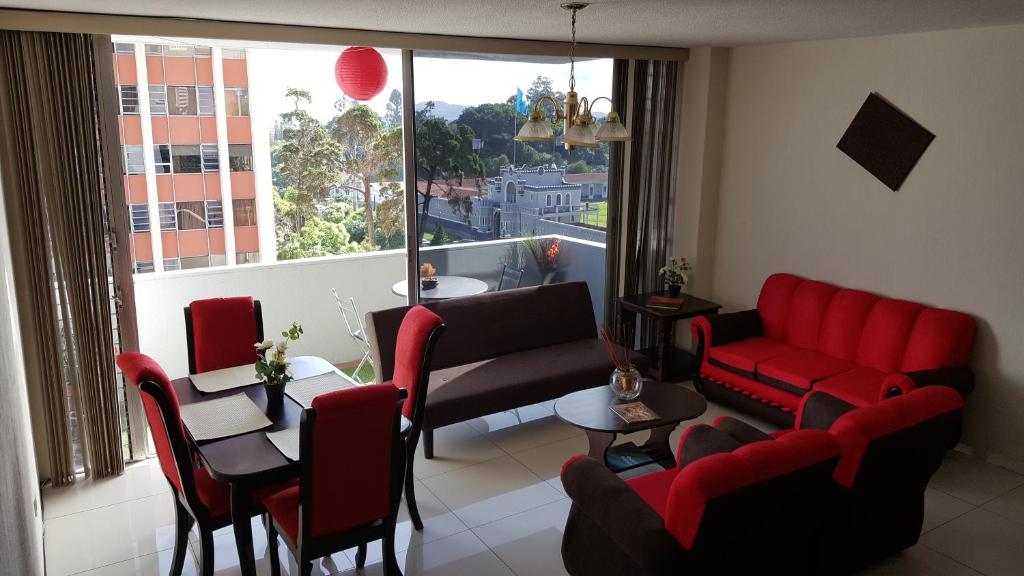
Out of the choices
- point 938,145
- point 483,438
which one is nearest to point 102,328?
point 483,438

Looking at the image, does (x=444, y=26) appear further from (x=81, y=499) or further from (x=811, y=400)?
(x=81, y=499)

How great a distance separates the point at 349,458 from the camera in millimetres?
2855

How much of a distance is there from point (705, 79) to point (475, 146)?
→ 1.95 metres

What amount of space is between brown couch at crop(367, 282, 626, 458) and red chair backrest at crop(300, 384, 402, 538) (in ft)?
4.65

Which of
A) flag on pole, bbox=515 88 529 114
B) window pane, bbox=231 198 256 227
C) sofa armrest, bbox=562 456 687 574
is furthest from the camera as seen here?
window pane, bbox=231 198 256 227

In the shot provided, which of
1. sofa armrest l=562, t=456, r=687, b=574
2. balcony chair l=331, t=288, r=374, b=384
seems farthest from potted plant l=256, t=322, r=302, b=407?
balcony chair l=331, t=288, r=374, b=384

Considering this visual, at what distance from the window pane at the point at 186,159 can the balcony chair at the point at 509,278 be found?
3.14 metres

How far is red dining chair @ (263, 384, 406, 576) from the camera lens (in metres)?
2.73

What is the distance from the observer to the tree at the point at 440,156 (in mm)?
5379

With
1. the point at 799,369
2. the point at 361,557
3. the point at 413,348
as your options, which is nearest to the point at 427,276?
the point at 413,348

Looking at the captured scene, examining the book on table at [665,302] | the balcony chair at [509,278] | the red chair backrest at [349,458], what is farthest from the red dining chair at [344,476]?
the book on table at [665,302]

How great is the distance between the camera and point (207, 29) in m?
4.12

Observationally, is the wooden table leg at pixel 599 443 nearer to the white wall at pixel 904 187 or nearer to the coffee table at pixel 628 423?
the coffee table at pixel 628 423

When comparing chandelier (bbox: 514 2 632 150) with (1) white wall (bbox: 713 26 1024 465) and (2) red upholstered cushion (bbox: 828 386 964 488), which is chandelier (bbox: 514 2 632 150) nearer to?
(2) red upholstered cushion (bbox: 828 386 964 488)
